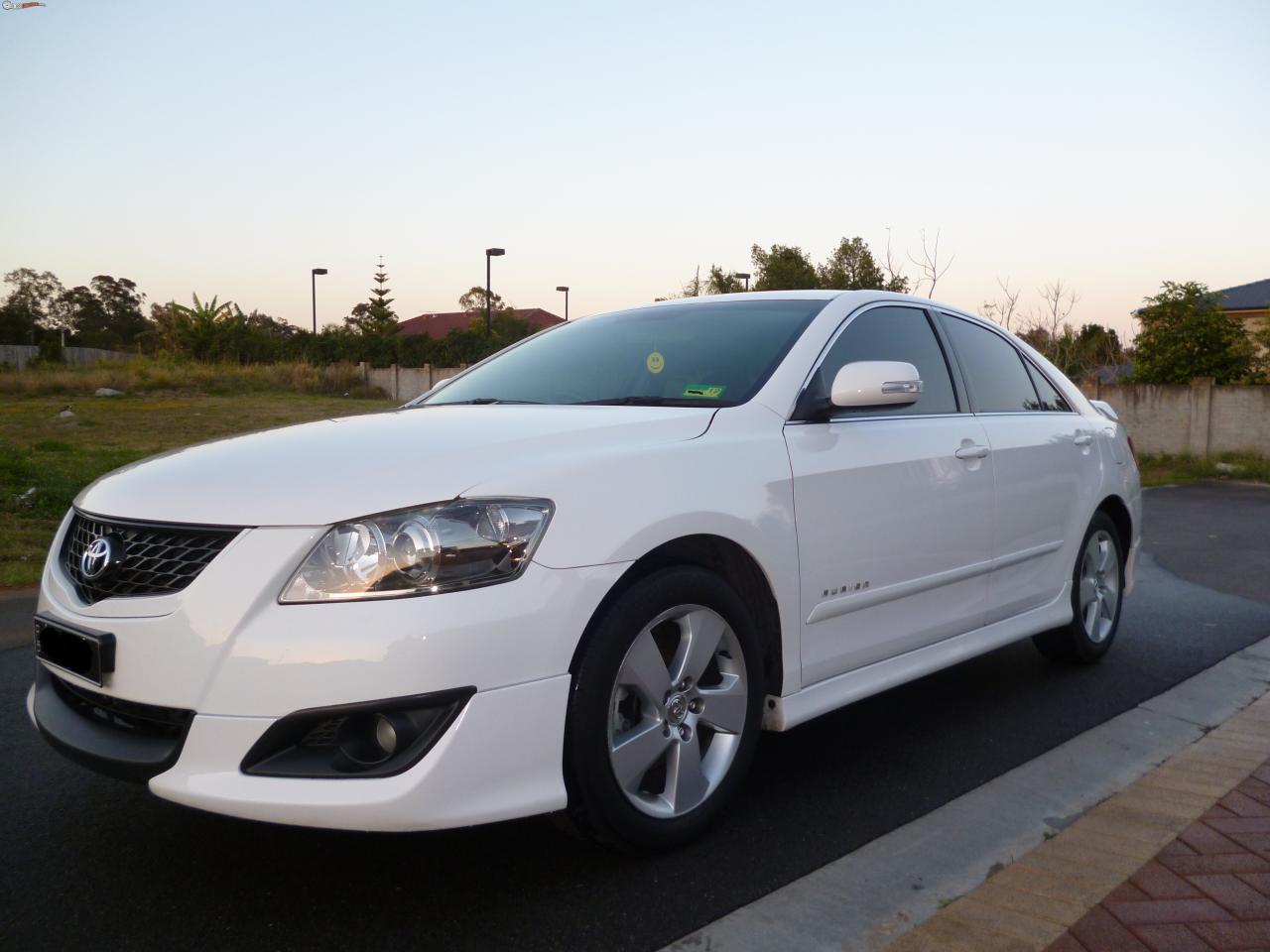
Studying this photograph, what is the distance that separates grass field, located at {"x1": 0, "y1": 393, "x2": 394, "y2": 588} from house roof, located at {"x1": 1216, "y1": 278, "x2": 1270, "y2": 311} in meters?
28.3

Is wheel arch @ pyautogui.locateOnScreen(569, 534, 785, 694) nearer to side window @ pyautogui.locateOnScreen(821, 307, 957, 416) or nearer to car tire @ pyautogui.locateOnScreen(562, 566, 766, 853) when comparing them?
car tire @ pyautogui.locateOnScreen(562, 566, 766, 853)

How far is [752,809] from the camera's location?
336cm

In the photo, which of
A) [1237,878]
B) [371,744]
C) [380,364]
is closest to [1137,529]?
[1237,878]

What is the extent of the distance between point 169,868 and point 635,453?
64.0 inches

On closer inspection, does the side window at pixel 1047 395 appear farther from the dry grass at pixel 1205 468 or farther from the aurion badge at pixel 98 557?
the dry grass at pixel 1205 468

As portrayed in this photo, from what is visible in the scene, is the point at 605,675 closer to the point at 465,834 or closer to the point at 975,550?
the point at 465,834

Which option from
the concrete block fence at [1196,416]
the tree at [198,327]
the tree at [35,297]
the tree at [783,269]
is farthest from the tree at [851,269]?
the tree at [35,297]

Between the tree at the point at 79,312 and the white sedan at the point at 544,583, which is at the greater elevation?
the tree at the point at 79,312

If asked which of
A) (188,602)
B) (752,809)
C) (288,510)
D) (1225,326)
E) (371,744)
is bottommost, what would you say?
(752,809)

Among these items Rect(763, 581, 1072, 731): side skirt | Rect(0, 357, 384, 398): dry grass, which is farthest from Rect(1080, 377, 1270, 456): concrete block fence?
Rect(0, 357, 384, 398): dry grass

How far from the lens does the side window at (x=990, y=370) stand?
14.6ft

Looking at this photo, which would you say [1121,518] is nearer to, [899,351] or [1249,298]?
[899,351]

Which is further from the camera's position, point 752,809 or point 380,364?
point 380,364

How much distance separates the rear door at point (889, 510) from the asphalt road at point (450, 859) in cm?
44
